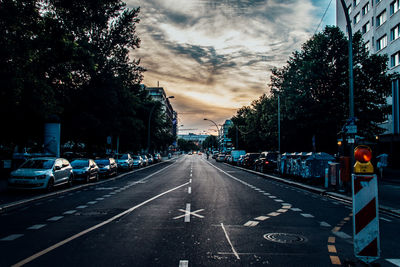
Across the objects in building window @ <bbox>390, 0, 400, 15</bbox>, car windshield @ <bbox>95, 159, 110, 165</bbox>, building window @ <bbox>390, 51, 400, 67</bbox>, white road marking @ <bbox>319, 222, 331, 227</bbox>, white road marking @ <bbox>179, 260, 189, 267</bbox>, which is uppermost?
building window @ <bbox>390, 0, 400, 15</bbox>

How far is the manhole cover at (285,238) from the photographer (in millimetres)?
6500

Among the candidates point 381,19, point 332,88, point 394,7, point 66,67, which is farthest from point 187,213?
point 381,19

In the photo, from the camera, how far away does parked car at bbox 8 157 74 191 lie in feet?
47.4

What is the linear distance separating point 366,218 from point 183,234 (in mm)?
3464

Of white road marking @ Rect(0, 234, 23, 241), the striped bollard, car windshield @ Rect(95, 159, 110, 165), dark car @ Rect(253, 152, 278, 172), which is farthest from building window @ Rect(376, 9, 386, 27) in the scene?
white road marking @ Rect(0, 234, 23, 241)

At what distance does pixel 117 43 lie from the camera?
106 ft

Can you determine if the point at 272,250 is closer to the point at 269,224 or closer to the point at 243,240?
the point at 243,240

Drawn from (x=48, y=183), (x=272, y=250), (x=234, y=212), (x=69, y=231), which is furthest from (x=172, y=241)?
(x=48, y=183)

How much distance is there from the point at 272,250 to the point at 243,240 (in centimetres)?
78

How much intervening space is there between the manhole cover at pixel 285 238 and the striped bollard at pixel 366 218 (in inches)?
68.6

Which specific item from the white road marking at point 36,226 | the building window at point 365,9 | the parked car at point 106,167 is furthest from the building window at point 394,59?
the white road marking at point 36,226

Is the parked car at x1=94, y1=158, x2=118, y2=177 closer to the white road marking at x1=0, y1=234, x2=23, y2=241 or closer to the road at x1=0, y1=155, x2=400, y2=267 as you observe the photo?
the road at x1=0, y1=155, x2=400, y2=267

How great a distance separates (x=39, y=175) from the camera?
14555 mm

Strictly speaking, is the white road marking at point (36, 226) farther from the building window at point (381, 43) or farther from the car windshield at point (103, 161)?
the building window at point (381, 43)
